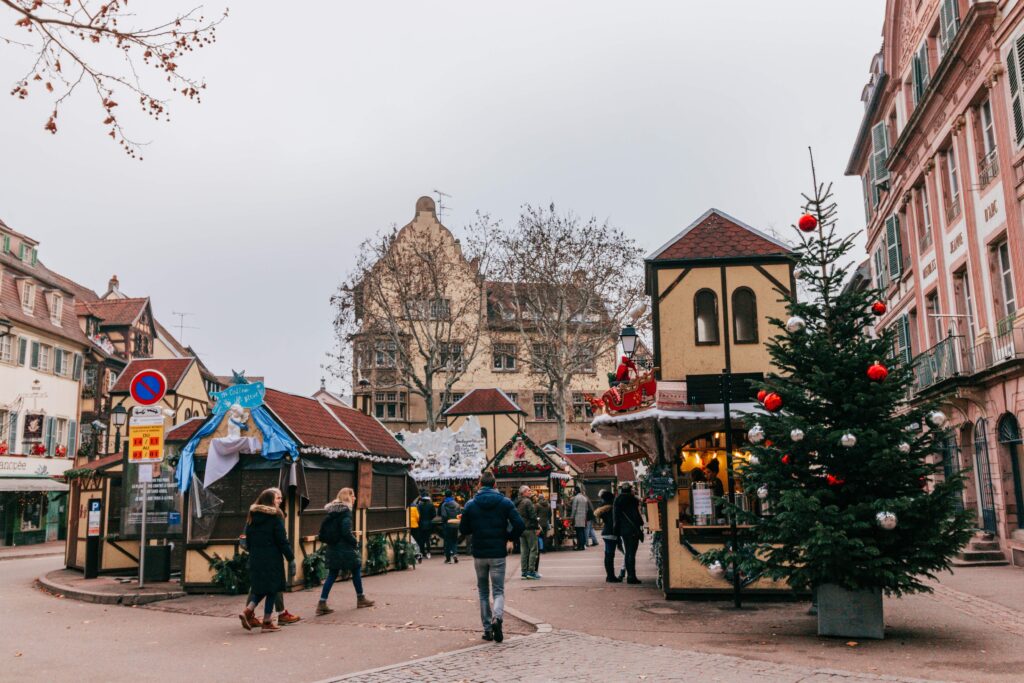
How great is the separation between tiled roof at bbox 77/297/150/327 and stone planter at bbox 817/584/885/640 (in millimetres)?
45186

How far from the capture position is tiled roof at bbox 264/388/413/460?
52.5ft

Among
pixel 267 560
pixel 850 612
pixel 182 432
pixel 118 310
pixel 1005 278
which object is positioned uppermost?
pixel 118 310

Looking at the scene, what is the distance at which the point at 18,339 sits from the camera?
123 feet

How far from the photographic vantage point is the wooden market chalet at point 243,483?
49.6ft

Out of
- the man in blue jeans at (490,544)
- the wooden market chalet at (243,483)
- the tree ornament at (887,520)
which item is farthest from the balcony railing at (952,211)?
the man in blue jeans at (490,544)

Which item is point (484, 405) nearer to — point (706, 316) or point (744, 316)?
point (706, 316)

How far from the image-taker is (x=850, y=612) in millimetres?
9570

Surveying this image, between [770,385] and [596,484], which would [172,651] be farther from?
[596,484]

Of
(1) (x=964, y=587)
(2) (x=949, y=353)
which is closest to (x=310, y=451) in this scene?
(1) (x=964, y=587)

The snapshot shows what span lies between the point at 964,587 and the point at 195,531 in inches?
519

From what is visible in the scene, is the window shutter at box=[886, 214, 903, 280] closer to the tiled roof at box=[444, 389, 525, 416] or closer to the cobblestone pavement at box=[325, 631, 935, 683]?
the tiled roof at box=[444, 389, 525, 416]

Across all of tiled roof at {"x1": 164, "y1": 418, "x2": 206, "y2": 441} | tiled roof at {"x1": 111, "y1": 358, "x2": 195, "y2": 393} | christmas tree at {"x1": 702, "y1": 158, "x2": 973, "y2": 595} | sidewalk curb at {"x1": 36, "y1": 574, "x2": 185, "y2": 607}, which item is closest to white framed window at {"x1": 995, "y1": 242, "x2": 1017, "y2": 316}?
christmas tree at {"x1": 702, "y1": 158, "x2": 973, "y2": 595}

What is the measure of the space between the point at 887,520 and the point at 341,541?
284 inches

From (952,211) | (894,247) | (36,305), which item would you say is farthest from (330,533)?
(36,305)
